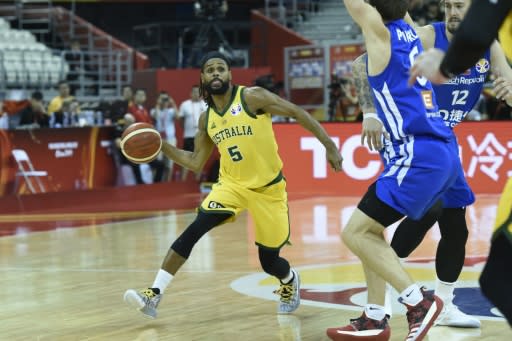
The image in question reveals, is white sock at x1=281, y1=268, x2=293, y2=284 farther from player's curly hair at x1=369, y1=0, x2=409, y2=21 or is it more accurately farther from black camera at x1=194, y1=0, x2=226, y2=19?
black camera at x1=194, y1=0, x2=226, y2=19

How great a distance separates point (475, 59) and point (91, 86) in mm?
21830

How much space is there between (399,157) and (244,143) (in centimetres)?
194

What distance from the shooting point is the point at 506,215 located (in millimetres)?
3709

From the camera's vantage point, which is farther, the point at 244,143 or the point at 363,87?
the point at 244,143

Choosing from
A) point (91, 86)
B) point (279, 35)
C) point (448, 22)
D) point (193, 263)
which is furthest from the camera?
point (279, 35)

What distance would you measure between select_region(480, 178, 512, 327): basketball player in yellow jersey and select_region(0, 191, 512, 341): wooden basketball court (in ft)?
8.29

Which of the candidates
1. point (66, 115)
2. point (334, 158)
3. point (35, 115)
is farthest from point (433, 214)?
point (66, 115)

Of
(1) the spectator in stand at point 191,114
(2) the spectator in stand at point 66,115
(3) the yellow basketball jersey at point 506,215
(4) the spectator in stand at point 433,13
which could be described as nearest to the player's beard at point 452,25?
(3) the yellow basketball jersey at point 506,215

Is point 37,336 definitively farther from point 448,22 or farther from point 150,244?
point 150,244

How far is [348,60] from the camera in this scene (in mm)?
22094

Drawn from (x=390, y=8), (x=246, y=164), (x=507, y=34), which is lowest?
(x=246, y=164)

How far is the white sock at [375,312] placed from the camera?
5809 mm

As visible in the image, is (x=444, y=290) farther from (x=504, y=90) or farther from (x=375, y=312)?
(x=504, y=90)

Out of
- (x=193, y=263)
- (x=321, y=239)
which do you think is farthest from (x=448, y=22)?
(x=321, y=239)
